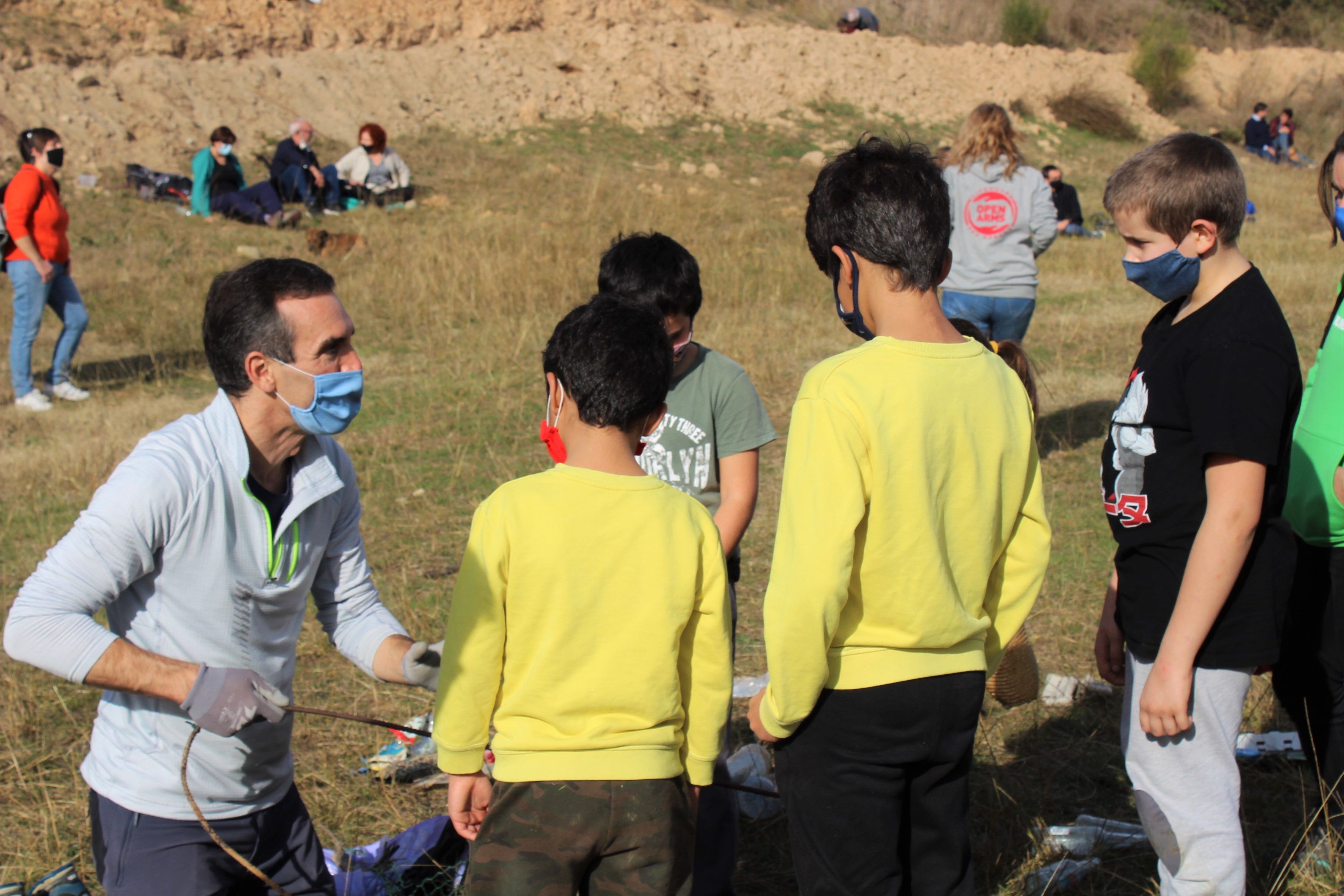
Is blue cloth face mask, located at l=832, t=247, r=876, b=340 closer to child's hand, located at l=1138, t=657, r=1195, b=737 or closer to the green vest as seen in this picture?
child's hand, located at l=1138, t=657, r=1195, b=737

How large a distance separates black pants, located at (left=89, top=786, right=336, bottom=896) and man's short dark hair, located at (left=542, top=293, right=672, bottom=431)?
123cm

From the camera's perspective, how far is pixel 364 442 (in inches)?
269

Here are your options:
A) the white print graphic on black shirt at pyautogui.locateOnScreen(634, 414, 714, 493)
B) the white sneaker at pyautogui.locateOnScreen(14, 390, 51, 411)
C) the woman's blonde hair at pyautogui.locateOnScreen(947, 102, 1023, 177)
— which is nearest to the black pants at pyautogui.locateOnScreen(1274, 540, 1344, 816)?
the white print graphic on black shirt at pyautogui.locateOnScreen(634, 414, 714, 493)

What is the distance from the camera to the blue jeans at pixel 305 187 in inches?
579

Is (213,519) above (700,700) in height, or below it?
above

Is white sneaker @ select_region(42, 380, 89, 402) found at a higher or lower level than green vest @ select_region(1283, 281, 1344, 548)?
lower

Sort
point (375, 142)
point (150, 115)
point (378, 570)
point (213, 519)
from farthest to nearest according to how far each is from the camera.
Answer: point (150, 115)
point (375, 142)
point (378, 570)
point (213, 519)

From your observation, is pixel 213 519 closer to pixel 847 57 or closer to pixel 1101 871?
pixel 1101 871

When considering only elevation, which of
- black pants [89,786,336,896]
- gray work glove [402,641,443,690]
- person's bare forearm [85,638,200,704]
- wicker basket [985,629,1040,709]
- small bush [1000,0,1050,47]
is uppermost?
small bush [1000,0,1050,47]

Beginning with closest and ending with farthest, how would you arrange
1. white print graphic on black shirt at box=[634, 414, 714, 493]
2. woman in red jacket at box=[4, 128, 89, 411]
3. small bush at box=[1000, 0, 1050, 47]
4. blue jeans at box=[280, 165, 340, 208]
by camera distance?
white print graphic on black shirt at box=[634, 414, 714, 493] < woman in red jacket at box=[4, 128, 89, 411] < blue jeans at box=[280, 165, 340, 208] < small bush at box=[1000, 0, 1050, 47]

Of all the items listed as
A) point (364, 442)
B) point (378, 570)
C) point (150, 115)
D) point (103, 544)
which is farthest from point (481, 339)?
Answer: point (150, 115)

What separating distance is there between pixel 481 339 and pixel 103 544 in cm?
762

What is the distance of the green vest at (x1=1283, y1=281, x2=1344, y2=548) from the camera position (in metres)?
2.37

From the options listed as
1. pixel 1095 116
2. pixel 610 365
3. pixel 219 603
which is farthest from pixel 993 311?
pixel 1095 116
